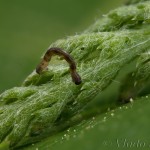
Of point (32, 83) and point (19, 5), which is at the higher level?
point (19, 5)

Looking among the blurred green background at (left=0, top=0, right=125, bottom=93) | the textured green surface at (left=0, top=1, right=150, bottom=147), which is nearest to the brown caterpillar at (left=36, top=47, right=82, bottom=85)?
the textured green surface at (left=0, top=1, right=150, bottom=147)

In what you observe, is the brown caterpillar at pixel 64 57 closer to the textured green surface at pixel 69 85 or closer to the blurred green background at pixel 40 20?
the textured green surface at pixel 69 85

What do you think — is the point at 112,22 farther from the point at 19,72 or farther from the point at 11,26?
the point at 11,26

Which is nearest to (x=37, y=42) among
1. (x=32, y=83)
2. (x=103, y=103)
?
(x=103, y=103)

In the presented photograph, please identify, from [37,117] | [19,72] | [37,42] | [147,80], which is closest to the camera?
[37,117]

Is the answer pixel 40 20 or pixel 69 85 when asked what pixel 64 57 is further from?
pixel 40 20

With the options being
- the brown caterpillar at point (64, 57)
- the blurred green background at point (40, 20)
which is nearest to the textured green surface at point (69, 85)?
the brown caterpillar at point (64, 57)
